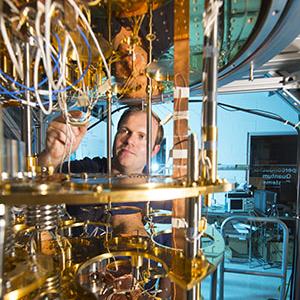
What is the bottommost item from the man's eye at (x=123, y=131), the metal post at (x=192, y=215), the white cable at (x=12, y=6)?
the metal post at (x=192, y=215)

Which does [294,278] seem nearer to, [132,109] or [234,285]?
[234,285]

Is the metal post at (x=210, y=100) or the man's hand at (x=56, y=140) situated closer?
the metal post at (x=210, y=100)

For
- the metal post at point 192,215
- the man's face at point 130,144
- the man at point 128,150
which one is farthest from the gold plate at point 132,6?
the man's face at point 130,144

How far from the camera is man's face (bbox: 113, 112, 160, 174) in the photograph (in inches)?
54.4

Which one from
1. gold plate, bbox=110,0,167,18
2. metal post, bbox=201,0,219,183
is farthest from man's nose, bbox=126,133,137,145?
metal post, bbox=201,0,219,183

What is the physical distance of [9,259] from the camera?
0.49 meters

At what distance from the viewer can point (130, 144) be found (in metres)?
1.43

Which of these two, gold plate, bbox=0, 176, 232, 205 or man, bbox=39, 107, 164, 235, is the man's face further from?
gold plate, bbox=0, 176, 232, 205

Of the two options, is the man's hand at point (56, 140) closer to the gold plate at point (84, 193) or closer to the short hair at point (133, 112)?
the short hair at point (133, 112)

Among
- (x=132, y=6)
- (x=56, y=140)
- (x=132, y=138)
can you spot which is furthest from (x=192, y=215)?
(x=132, y=138)

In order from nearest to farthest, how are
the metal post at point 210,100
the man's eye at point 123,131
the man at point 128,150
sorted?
the metal post at point 210,100, the man at point 128,150, the man's eye at point 123,131

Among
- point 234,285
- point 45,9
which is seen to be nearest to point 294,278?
point 234,285

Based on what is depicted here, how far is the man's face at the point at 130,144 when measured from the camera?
1.38 meters

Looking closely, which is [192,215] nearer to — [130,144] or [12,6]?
[12,6]
